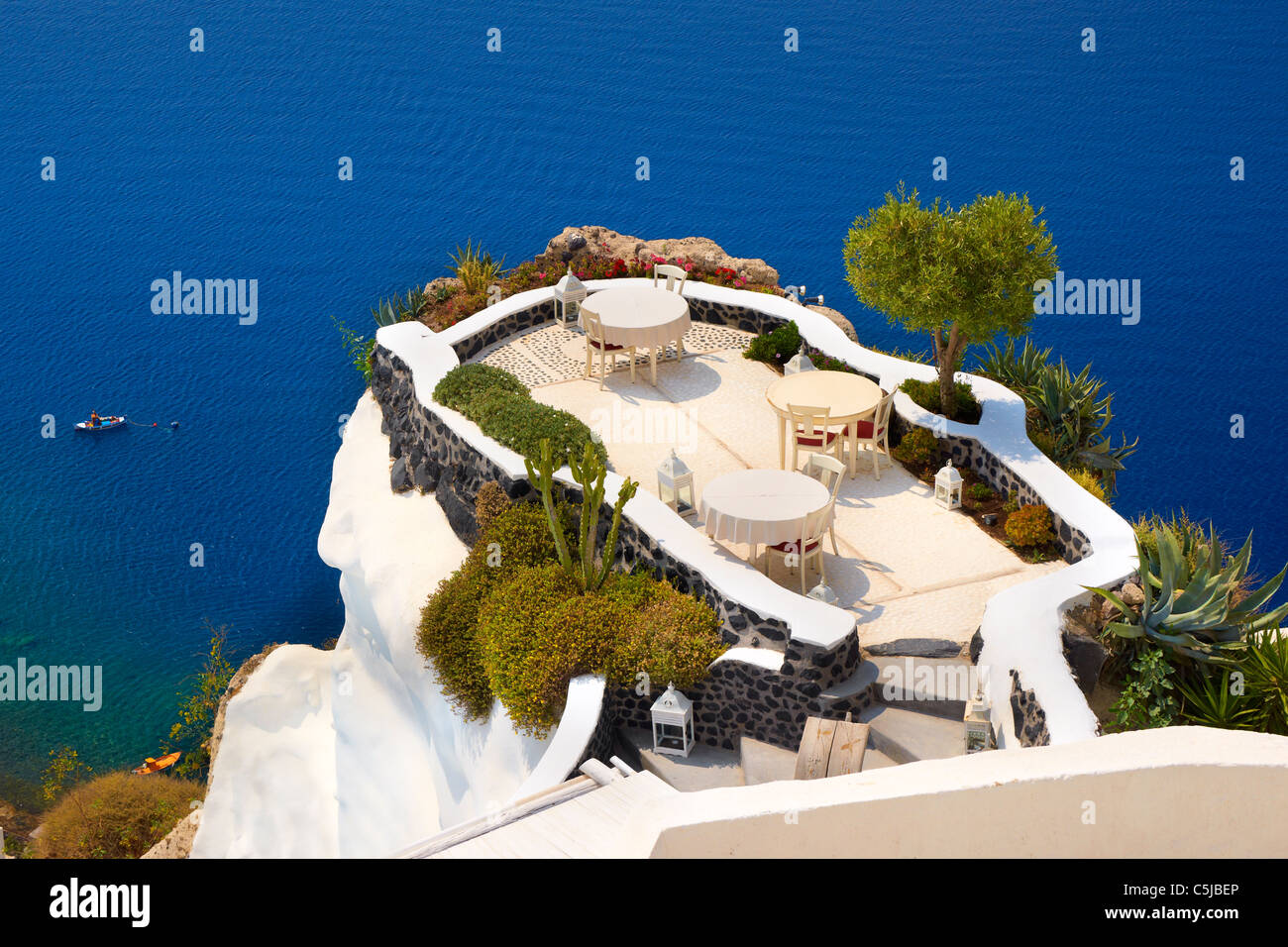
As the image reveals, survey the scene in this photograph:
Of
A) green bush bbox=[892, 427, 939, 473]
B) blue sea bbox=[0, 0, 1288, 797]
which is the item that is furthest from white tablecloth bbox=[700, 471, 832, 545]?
blue sea bbox=[0, 0, 1288, 797]

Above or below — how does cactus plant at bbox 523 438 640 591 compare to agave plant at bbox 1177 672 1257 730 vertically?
above

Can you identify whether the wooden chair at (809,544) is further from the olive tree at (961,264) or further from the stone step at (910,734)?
the olive tree at (961,264)

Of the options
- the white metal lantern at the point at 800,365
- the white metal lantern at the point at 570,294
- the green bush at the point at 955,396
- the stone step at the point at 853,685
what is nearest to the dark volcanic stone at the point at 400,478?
the white metal lantern at the point at 570,294

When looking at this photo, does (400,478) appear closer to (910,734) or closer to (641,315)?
(641,315)

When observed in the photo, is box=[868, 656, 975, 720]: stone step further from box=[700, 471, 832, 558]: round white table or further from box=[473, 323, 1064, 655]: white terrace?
box=[700, 471, 832, 558]: round white table

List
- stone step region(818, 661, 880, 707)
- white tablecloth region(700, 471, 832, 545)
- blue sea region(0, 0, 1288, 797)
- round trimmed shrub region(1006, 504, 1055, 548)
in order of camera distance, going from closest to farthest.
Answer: stone step region(818, 661, 880, 707), white tablecloth region(700, 471, 832, 545), round trimmed shrub region(1006, 504, 1055, 548), blue sea region(0, 0, 1288, 797)

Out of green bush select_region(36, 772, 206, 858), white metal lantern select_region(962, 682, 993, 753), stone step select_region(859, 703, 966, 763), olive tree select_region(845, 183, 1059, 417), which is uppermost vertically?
olive tree select_region(845, 183, 1059, 417)
